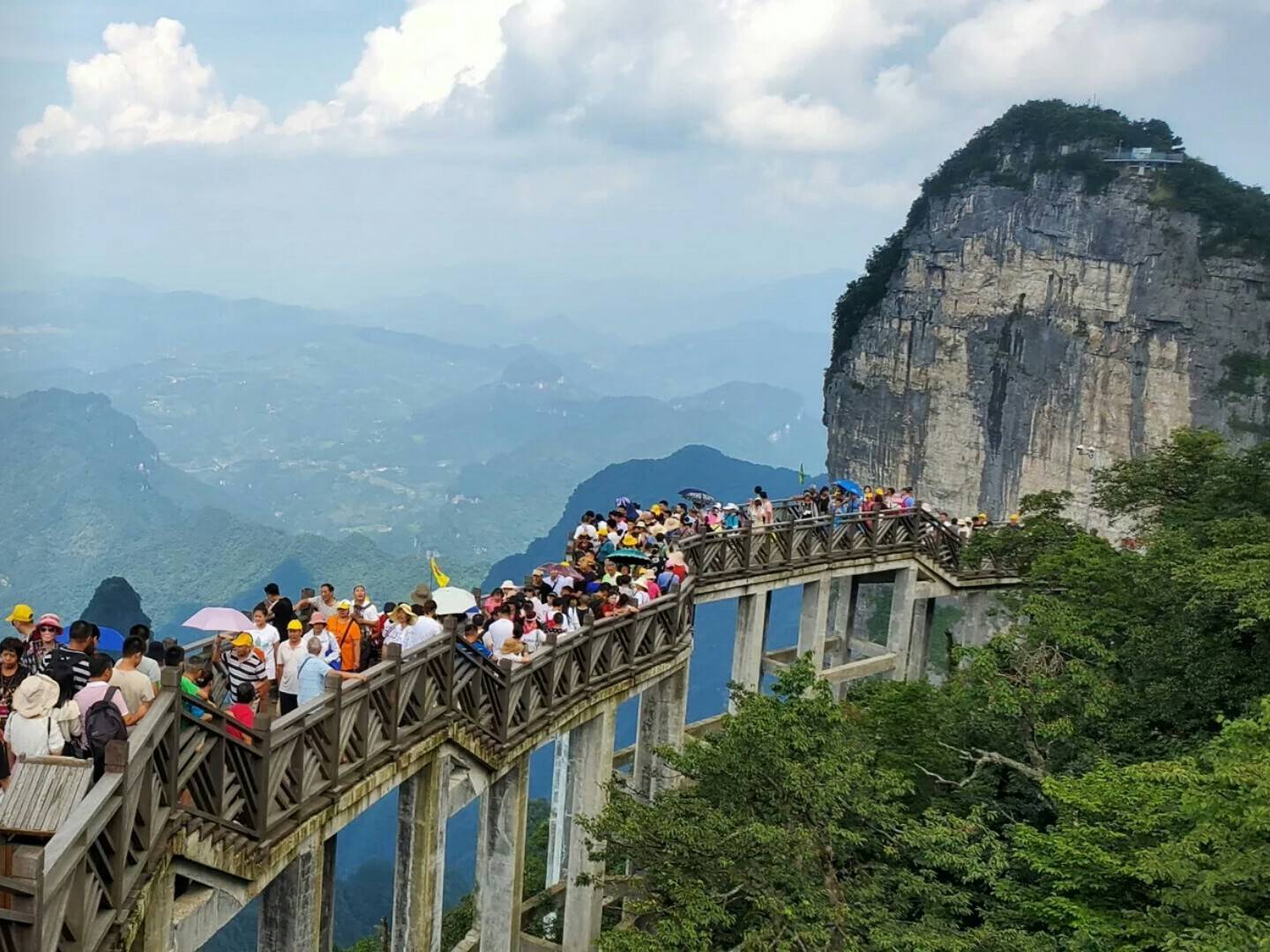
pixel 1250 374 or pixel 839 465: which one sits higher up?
pixel 1250 374

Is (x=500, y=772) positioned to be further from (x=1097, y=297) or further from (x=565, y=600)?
(x=1097, y=297)

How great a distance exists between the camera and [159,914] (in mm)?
7289

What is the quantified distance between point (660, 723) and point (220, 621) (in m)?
10.1

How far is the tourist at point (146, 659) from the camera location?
7758mm

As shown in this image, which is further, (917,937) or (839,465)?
(839,465)

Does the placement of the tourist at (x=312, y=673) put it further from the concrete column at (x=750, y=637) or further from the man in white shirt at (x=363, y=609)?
the concrete column at (x=750, y=637)

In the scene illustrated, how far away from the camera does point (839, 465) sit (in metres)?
74.1

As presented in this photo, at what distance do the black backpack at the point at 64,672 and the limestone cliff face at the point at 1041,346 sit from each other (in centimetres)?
5824

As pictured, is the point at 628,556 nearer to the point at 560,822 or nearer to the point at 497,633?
the point at 497,633

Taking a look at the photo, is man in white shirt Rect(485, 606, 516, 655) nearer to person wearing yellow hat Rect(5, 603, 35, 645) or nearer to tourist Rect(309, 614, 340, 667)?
tourist Rect(309, 614, 340, 667)

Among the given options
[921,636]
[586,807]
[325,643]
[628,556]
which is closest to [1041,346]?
[921,636]

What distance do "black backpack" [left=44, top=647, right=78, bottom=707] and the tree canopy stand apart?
6.18m

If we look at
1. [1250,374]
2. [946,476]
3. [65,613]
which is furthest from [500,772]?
[65,613]

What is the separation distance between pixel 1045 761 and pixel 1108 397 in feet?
168
